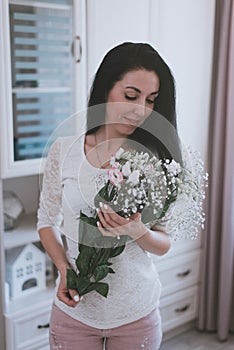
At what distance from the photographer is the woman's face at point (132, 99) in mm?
1392

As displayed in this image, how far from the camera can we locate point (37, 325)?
209cm

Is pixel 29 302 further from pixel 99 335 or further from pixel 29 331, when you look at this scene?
pixel 99 335

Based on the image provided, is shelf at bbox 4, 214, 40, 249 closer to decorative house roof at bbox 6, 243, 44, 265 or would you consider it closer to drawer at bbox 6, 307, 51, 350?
decorative house roof at bbox 6, 243, 44, 265

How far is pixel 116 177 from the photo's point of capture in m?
1.26

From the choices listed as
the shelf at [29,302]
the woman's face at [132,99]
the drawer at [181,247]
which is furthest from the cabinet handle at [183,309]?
the woman's face at [132,99]

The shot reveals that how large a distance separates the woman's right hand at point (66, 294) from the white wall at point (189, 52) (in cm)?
111

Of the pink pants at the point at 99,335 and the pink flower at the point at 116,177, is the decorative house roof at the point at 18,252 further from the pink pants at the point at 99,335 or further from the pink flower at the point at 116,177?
the pink flower at the point at 116,177

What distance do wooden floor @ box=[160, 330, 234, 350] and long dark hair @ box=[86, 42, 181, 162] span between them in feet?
4.70

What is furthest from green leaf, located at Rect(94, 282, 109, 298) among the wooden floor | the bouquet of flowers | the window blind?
the wooden floor

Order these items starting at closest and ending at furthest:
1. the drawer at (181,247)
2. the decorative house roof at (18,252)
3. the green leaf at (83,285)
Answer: the green leaf at (83,285) < the decorative house roof at (18,252) < the drawer at (181,247)

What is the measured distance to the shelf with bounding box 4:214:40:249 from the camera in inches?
79.7

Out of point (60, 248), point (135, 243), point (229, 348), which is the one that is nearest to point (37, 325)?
point (60, 248)

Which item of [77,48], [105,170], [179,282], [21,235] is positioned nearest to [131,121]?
[105,170]

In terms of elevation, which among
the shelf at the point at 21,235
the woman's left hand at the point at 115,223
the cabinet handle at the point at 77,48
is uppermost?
the cabinet handle at the point at 77,48
